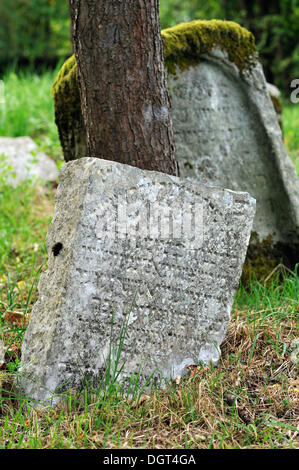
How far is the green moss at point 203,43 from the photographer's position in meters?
3.65

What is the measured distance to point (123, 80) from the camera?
9.20ft

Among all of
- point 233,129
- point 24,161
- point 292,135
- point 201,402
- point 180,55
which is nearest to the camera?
point 201,402

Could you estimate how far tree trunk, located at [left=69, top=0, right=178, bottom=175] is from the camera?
9.00ft

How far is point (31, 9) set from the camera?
615 inches

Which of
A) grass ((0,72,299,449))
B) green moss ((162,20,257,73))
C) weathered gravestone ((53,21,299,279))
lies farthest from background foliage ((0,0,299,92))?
grass ((0,72,299,449))

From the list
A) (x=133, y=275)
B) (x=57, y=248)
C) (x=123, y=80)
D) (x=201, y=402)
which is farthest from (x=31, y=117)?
(x=201, y=402)

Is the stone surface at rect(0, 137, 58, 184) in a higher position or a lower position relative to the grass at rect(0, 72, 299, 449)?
higher

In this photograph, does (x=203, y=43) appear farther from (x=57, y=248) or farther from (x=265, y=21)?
(x=265, y=21)

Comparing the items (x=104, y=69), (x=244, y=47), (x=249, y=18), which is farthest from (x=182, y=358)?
(x=249, y=18)

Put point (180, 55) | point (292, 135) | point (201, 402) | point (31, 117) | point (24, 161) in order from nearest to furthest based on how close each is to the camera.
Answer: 1. point (201, 402)
2. point (180, 55)
3. point (24, 161)
4. point (31, 117)
5. point (292, 135)

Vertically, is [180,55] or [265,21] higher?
[265,21]

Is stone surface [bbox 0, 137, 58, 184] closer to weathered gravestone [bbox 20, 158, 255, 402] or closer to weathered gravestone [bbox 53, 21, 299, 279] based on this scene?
weathered gravestone [bbox 53, 21, 299, 279]

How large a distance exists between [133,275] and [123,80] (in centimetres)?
102

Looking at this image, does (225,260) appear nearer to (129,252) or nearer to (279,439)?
(129,252)
